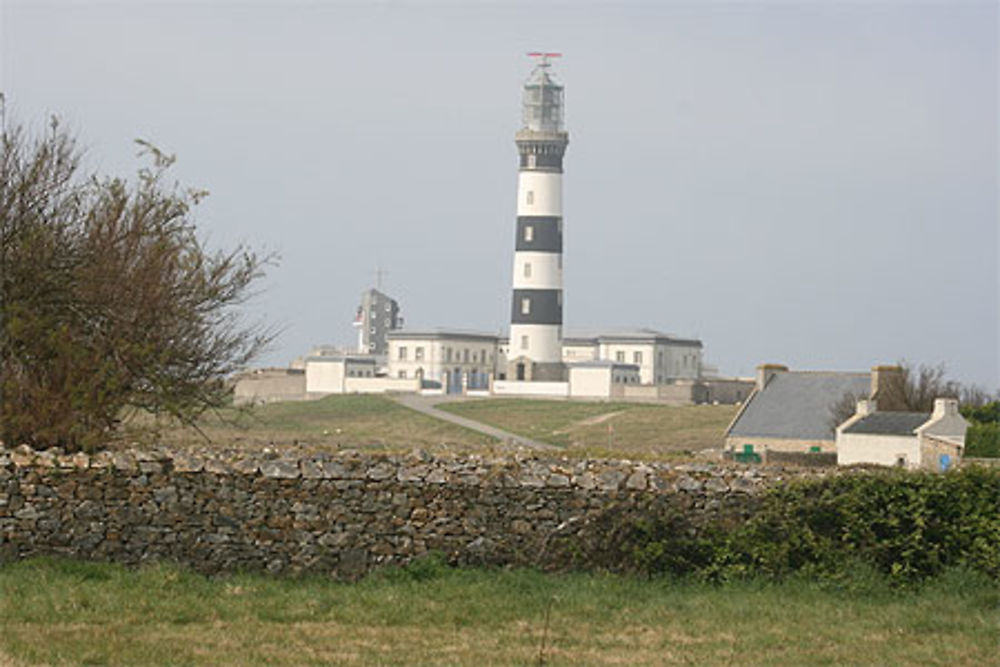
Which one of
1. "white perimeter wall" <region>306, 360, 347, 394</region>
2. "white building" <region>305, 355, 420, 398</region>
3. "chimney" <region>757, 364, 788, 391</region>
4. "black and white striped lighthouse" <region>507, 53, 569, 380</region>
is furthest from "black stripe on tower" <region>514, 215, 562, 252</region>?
"chimney" <region>757, 364, 788, 391</region>

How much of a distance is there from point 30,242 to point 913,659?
10226 mm

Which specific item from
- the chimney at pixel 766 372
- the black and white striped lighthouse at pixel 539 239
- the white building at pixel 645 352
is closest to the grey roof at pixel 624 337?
the white building at pixel 645 352

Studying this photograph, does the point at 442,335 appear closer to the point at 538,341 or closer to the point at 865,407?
the point at 538,341

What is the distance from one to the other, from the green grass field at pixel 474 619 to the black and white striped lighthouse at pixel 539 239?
82143 millimetres

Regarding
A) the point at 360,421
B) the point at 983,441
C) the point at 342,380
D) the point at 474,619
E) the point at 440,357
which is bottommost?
the point at 474,619

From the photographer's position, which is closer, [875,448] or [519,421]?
[875,448]

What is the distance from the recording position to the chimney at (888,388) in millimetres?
48688

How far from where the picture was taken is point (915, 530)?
13.9 metres

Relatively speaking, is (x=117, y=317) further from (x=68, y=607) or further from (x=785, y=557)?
(x=785, y=557)

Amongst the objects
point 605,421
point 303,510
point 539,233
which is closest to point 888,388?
point 605,421

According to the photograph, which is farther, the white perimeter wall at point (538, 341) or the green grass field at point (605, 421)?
the white perimeter wall at point (538, 341)

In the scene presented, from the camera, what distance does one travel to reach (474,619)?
485 inches

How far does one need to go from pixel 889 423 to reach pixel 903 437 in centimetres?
143

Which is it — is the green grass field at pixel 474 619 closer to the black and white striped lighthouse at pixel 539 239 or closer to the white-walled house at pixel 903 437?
the white-walled house at pixel 903 437
